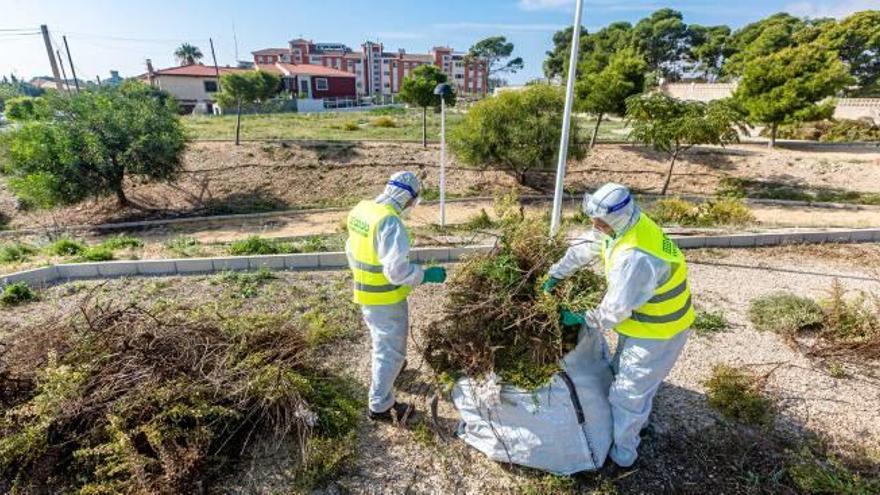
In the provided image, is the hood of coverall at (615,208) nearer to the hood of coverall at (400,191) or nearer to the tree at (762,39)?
the hood of coverall at (400,191)

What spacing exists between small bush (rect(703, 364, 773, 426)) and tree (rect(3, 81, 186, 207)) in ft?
44.5

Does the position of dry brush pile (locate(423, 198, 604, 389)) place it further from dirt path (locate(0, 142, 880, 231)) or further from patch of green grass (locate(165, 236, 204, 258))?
dirt path (locate(0, 142, 880, 231))

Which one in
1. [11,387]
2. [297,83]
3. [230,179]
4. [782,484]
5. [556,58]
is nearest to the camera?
[782,484]

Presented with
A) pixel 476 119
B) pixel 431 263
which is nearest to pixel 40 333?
pixel 431 263

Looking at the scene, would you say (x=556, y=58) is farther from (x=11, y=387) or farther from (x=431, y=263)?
(x=11, y=387)

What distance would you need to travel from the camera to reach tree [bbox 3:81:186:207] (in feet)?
36.7

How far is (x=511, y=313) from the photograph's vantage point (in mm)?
2738

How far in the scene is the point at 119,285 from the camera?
17.2 ft

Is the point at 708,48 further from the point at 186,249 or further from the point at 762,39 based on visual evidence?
the point at 186,249

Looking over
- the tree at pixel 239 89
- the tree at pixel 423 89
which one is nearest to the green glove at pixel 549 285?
the tree at pixel 423 89

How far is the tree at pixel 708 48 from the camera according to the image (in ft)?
133

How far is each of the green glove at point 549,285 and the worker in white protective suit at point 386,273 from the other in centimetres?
66

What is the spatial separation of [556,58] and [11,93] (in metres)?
47.7

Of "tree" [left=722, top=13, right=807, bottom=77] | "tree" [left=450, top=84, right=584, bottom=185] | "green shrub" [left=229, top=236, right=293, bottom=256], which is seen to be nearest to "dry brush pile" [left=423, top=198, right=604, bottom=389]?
"green shrub" [left=229, top=236, right=293, bottom=256]
